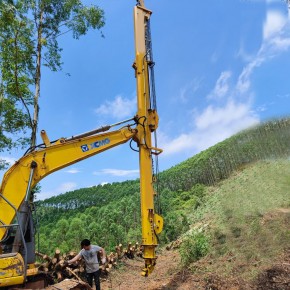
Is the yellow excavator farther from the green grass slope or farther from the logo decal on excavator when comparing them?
the green grass slope

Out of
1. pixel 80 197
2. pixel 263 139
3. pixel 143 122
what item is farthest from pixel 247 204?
pixel 80 197

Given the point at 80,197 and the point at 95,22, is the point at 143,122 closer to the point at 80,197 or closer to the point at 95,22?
the point at 95,22

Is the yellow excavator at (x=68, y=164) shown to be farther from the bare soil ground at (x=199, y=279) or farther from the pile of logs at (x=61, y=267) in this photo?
the pile of logs at (x=61, y=267)

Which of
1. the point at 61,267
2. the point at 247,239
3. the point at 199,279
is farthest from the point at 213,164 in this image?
the point at 199,279

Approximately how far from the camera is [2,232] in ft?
17.3

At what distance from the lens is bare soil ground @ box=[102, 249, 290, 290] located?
6.31 meters

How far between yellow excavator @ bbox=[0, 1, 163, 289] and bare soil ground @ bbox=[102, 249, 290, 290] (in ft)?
4.88

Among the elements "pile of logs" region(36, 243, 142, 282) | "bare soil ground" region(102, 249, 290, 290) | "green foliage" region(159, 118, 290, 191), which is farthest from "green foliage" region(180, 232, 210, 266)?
"green foliage" region(159, 118, 290, 191)

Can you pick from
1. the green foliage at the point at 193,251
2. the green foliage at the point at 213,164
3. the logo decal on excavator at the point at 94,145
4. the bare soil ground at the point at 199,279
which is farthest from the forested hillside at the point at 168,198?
the green foliage at the point at 193,251

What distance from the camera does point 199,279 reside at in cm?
735

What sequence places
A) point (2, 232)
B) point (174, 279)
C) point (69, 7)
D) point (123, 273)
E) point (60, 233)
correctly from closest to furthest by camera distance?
point (2, 232), point (174, 279), point (123, 273), point (69, 7), point (60, 233)

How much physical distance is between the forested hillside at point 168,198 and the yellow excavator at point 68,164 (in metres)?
0.67

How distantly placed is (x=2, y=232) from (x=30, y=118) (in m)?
5.94

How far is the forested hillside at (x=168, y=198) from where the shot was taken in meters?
15.0
